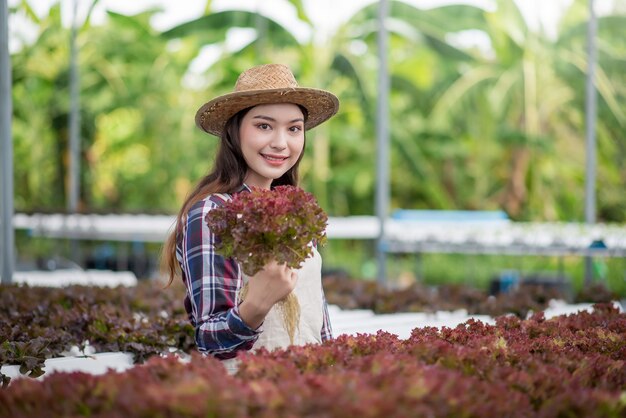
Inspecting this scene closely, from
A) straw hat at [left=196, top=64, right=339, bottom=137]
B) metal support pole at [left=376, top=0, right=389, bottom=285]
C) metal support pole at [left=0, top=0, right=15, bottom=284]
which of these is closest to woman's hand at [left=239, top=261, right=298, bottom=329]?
straw hat at [left=196, top=64, right=339, bottom=137]

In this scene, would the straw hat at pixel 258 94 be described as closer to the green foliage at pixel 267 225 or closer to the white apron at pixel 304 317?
the white apron at pixel 304 317

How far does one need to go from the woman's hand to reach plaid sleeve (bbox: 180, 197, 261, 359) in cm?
11

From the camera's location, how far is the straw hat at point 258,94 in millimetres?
3508

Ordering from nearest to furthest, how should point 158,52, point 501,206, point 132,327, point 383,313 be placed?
1. point 132,327
2. point 383,313
3. point 501,206
4. point 158,52

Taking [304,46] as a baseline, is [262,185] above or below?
below

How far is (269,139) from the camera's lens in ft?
→ 11.6

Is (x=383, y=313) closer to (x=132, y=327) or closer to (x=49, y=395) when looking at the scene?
(x=132, y=327)

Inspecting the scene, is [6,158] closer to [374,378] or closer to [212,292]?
[212,292]

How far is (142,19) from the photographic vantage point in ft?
84.0

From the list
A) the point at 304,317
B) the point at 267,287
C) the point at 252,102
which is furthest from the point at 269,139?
the point at 267,287

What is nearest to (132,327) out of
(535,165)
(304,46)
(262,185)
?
(262,185)

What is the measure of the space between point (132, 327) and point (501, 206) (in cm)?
1799

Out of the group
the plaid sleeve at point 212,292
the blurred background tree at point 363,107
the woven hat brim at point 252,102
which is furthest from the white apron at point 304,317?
the blurred background tree at point 363,107

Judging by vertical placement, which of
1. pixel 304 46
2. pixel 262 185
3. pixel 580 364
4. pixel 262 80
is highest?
pixel 304 46
